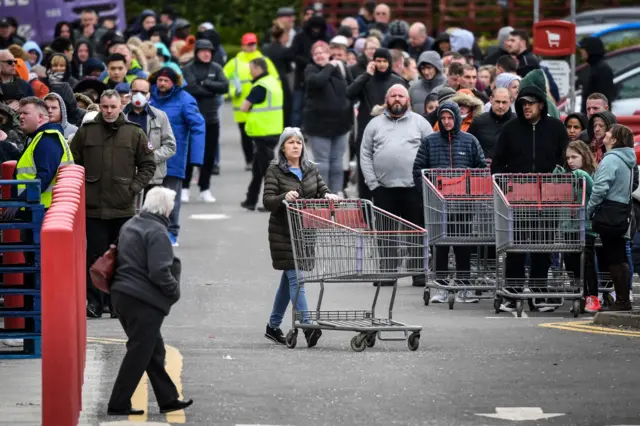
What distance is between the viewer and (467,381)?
1223 cm

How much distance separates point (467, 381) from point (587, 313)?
3.88 metres

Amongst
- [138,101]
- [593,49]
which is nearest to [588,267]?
[138,101]

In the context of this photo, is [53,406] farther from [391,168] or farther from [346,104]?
[346,104]

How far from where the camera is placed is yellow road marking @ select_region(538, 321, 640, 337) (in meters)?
14.5

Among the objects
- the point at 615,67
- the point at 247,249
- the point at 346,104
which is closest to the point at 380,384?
the point at 247,249

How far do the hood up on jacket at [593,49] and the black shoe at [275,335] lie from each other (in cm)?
1034

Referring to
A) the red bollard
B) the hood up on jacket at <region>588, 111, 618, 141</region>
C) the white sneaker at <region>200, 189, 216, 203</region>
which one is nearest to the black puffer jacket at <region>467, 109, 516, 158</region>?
the hood up on jacket at <region>588, 111, 618, 141</region>

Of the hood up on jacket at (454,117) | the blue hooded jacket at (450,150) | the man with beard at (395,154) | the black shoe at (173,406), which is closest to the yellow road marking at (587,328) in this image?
the blue hooded jacket at (450,150)

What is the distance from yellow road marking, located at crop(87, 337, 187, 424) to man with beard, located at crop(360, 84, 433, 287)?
4.22 meters

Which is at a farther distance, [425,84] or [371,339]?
[425,84]

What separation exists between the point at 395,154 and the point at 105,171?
3284 millimetres

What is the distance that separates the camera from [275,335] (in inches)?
552

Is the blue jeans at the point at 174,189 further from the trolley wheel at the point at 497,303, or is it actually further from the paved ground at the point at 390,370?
the trolley wheel at the point at 497,303

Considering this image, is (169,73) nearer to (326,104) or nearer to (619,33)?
(326,104)
